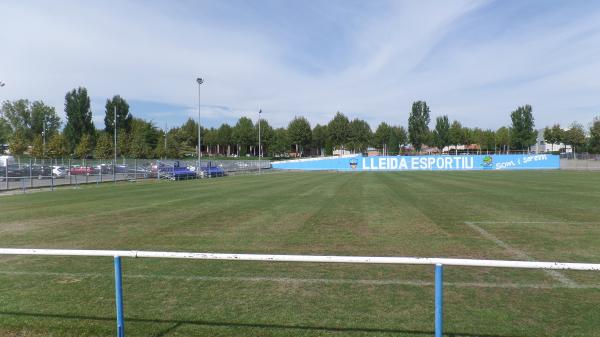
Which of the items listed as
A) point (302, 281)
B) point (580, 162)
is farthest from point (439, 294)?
point (580, 162)

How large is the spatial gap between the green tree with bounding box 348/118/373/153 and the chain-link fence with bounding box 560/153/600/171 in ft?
174

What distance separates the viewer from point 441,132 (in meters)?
116

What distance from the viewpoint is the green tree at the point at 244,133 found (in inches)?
4589

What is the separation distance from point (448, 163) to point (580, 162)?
71.6ft

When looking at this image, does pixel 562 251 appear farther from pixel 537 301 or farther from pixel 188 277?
pixel 188 277

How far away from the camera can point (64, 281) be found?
21.2 feet

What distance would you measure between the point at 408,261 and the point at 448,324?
6.06 ft

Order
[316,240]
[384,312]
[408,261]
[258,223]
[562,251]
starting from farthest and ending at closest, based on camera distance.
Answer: [258,223] < [316,240] < [562,251] < [384,312] < [408,261]

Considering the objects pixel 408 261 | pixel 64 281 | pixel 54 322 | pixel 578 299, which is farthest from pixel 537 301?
pixel 64 281

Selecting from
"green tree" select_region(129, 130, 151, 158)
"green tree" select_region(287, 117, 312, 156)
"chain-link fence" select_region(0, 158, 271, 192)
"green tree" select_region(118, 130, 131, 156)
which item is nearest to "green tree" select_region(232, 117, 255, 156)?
"green tree" select_region(287, 117, 312, 156)

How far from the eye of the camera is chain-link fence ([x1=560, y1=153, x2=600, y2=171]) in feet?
204

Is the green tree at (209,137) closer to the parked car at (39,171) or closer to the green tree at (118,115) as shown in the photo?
the green tree at (118,115)

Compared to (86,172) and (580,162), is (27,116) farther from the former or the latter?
(580,162)

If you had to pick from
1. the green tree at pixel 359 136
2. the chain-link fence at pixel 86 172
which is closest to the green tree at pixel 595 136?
the green tree at pixel 359 136
